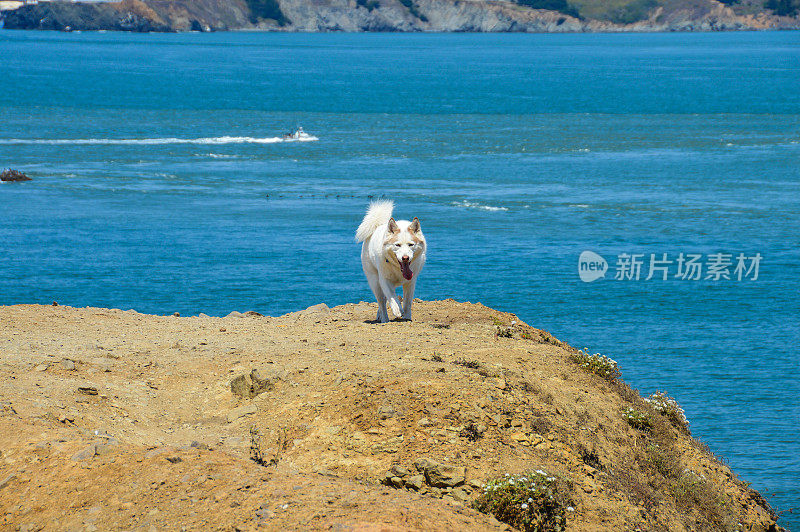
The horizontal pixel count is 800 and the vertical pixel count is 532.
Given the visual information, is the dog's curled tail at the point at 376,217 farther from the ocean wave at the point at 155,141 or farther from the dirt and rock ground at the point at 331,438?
the ocean wave at the point at 155,141

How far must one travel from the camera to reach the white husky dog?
1878cm

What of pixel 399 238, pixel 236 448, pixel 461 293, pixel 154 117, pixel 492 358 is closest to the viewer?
pixel 236 448

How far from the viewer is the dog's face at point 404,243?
736 inches

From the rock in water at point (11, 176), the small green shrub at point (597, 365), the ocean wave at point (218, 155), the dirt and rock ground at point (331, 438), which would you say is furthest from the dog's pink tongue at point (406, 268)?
the ocean wave at point (218, 155)

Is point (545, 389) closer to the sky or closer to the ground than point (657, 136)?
closer to the sky

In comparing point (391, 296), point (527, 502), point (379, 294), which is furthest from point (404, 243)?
point (527, 502)

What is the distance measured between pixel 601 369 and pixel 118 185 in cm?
5900

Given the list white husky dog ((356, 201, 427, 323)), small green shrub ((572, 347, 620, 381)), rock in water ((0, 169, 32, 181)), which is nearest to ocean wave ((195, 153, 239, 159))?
rock in water ((0, 169, 32, 181))

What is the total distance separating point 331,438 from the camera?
12094 mm

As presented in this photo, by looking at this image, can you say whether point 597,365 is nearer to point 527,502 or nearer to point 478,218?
point 527,502

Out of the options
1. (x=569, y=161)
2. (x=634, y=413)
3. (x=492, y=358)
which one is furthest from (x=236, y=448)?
(x=569, y=161)

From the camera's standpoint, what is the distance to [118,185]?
69562 millimetres

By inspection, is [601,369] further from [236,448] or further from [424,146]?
[424,146]

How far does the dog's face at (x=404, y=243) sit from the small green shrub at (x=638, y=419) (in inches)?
214
